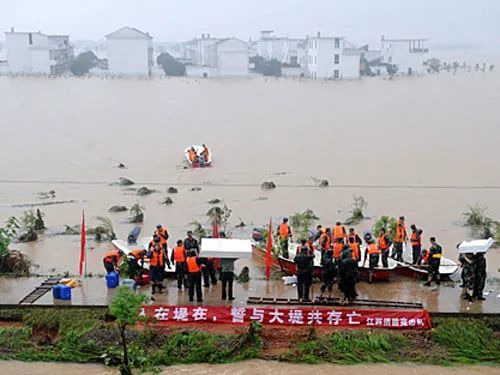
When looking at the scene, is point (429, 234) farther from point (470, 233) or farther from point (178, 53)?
point (178, 53)

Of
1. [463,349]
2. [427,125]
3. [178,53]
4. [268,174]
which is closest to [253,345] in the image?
[463,349]

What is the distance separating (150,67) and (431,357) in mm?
72936

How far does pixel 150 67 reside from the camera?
80000mm

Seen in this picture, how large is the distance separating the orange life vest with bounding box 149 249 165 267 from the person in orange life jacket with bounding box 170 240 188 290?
25 cm

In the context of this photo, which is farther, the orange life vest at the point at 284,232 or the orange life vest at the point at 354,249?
the orange life vest at the point at 284,232

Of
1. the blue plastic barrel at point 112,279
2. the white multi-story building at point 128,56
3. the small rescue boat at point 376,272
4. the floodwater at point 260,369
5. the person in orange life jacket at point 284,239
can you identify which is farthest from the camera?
the white multi-story building at point 128,56

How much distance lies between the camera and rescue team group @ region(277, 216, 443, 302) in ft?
38.3

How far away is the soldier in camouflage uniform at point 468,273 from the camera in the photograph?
39.2 feet

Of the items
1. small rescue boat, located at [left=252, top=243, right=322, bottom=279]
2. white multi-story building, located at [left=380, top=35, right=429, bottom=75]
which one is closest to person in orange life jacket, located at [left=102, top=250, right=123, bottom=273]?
small rescue boat, located at [left=252, top=243, right=322, bottom=279]

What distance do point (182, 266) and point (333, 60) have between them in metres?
64.6

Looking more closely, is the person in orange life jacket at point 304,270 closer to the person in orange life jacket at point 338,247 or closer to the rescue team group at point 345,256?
the rescue team group at point 345,256

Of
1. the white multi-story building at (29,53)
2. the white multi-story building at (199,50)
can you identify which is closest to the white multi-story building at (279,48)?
the white multi-story building at (199,50)

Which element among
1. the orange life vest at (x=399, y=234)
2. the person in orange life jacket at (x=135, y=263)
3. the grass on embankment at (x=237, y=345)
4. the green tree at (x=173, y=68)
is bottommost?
the grass on embankment at (x=237, y=345)

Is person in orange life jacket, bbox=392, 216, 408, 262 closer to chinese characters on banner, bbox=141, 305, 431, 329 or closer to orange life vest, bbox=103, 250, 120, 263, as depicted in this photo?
chinese characters on banner, bbox=141, 305, 431, 329
